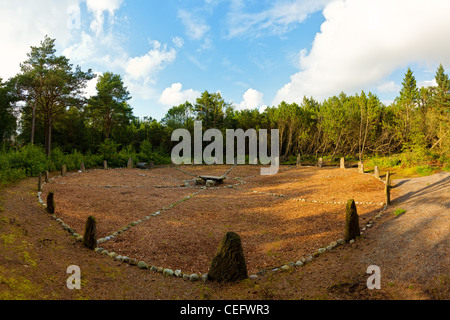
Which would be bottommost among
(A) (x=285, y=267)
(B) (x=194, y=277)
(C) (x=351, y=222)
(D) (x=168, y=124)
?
(B) (x=194, y=277)

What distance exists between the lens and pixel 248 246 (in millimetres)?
7074

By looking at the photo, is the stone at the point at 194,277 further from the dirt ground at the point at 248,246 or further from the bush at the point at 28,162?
the bush at the point at 28,162

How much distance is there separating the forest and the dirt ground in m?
7.69

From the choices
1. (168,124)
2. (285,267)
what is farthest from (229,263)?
(168,124)

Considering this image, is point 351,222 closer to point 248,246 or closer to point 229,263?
point 248,246

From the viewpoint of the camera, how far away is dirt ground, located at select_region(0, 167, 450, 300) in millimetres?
4629

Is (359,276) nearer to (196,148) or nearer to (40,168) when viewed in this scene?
(40,168)

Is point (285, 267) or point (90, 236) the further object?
point (90, 236)

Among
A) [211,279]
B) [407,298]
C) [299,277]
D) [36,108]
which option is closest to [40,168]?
[36,108]

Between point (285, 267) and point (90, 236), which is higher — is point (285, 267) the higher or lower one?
the lower one

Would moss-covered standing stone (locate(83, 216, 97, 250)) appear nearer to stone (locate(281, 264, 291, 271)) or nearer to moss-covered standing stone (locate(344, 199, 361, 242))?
stone (locate(281, 264, 291, 271))

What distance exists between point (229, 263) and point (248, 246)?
6.44 feet

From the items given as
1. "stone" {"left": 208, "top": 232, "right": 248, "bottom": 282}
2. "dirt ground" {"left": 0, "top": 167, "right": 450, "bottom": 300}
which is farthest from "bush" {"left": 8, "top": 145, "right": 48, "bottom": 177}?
"stone" {"left": 208, "top": 232, "right": 248, "bottom": 282}
